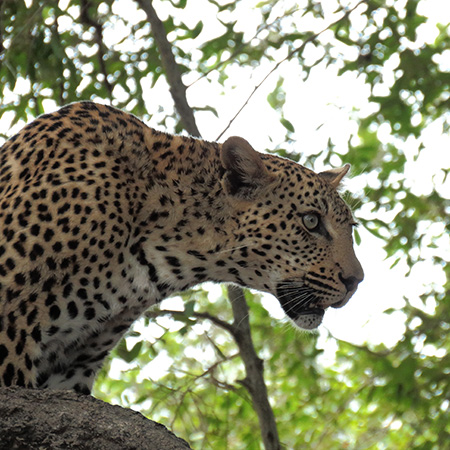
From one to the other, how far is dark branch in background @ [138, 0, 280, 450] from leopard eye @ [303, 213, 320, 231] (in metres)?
1.27

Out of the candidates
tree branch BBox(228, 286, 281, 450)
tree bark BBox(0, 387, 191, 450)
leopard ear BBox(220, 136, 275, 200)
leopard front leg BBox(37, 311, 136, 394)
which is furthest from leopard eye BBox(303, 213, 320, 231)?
tree bark BBox(0, 387, 191, 450)

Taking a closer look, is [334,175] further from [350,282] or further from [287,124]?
[287,124]

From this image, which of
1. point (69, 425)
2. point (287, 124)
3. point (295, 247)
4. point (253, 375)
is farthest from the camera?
point (287, 124)

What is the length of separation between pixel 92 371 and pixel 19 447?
58.5 inches

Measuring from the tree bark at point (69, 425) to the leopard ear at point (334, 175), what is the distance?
2.34 m

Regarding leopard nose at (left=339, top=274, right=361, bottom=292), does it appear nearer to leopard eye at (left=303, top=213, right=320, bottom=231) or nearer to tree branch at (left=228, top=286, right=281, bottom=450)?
leopard eye at (left=303, top=213, right=320, bottom=231)

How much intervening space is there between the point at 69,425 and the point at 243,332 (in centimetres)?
305

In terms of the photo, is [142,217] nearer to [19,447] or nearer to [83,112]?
[83,112]

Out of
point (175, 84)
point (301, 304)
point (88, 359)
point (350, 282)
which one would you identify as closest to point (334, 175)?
point (350, 282)

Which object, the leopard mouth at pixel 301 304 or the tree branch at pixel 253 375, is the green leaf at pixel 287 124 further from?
the leopard mouth at pixel 301 304

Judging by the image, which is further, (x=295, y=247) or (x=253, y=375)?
(x=253, y=375)

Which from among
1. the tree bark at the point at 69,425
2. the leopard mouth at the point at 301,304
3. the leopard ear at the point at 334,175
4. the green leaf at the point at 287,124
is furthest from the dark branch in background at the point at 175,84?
the tree bark at the point at 69,425

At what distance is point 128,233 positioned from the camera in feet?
15.8

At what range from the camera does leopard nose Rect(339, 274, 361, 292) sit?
5.38 m
